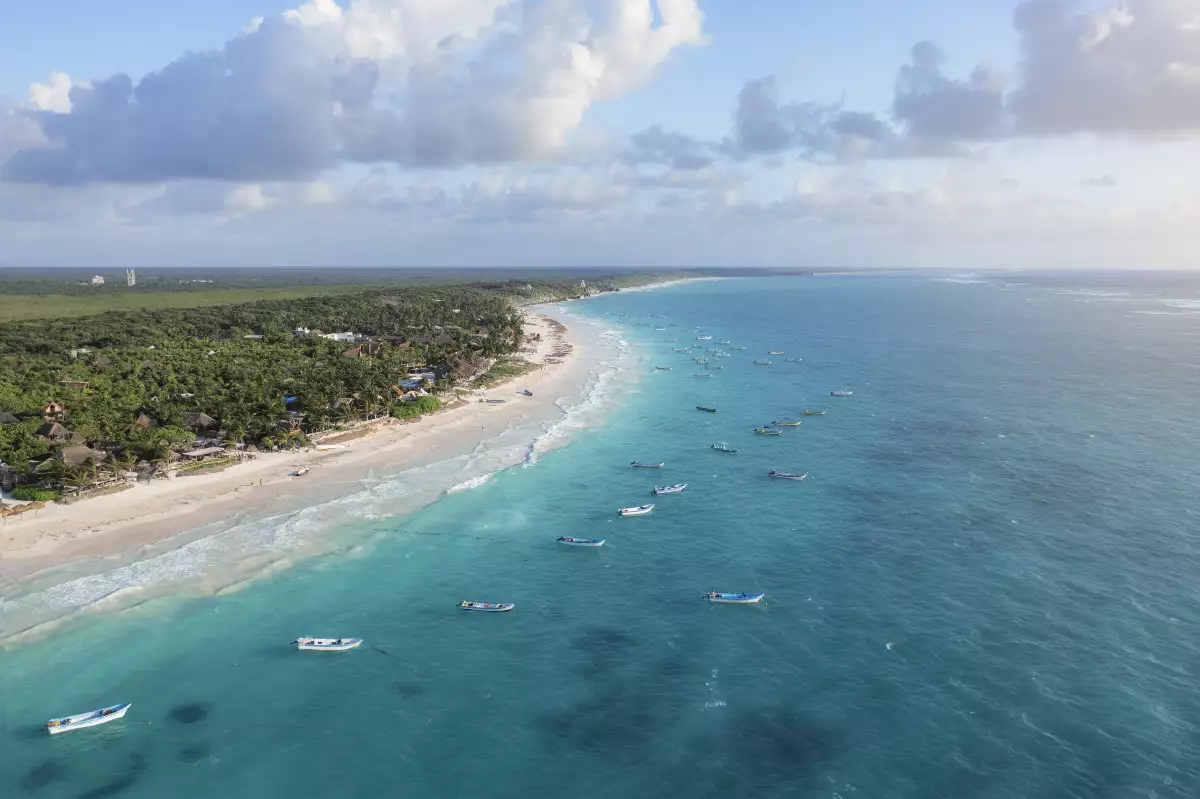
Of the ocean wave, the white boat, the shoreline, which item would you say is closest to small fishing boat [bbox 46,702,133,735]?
the shoreline

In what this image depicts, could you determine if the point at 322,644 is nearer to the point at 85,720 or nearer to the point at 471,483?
the point at 85,720

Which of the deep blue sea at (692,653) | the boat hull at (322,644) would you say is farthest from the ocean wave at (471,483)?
the boat hull at (322,644)

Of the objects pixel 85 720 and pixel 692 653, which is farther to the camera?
pixel 692 653

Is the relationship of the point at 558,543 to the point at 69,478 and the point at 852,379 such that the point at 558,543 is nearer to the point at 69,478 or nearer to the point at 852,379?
the point at 69,478

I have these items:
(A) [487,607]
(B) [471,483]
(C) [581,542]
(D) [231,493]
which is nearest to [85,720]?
(A) [487,607]

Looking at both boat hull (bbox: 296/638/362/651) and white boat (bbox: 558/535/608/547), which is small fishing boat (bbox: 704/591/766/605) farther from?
boat hull (bbox: 296/638/362/651)

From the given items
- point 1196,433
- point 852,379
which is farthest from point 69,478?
point 1196,433
